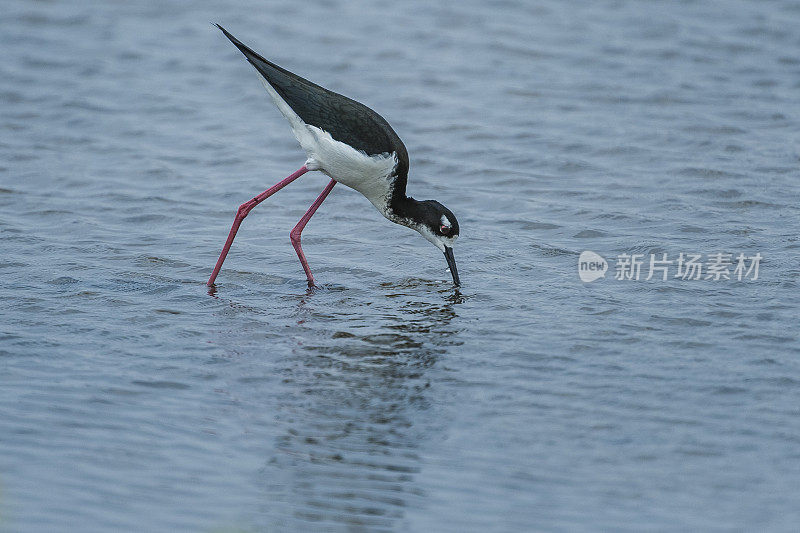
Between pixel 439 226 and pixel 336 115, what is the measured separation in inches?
42.6

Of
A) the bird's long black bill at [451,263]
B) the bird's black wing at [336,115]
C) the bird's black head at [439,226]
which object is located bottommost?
A: the bird's long black bill at [451,263]

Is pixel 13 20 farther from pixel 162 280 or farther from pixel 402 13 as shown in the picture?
pixel 162 280

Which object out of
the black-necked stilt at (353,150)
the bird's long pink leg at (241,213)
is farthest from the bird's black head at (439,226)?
the bird's long pink leg at (241,213)

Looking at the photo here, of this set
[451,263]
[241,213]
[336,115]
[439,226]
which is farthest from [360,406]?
[241,213]

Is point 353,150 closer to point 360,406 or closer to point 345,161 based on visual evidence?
point 345,161

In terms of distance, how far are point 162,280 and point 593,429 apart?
3.66m

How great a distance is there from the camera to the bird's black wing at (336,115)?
25.9ft

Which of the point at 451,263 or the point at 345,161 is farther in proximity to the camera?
the point at 451,263

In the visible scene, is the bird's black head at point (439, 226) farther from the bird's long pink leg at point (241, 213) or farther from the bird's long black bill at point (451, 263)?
the bird's long pink leg at point (241, 213)

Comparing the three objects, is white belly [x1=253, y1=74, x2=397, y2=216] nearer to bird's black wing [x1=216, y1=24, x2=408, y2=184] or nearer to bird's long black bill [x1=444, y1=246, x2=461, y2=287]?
bird's black wing [x1=216, y1=24, x2=408, y2=184]

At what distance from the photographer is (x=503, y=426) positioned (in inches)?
226

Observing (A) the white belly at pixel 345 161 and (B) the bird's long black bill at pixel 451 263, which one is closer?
(A) the white belly at pixel 345 161

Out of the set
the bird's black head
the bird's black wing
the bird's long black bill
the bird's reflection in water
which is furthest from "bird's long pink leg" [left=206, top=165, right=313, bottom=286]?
the bird's long black bill

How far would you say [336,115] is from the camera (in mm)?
7973
